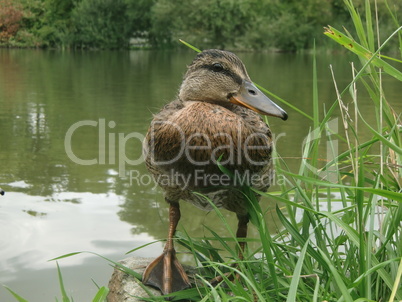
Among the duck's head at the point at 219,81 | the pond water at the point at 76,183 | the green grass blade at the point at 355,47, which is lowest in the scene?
the pond water at the point at 76,183

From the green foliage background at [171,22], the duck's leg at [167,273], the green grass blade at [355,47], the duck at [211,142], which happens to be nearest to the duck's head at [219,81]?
the duck at [211,142]

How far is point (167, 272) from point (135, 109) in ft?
21.8

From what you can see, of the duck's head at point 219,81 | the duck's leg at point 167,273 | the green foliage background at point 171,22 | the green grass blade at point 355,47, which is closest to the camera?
the green grass blade at point 355,47

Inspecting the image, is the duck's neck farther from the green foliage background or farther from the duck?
the green foliage background

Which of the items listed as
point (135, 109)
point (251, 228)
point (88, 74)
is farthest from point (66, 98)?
point (251, 228)

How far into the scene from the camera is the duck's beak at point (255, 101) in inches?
86.8

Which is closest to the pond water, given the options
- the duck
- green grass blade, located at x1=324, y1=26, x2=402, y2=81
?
the duck

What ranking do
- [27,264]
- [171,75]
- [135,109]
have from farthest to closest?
[171,75] → [135,109] → [27,264]

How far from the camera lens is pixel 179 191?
2.46 meters

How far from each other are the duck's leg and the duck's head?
0.57 metres

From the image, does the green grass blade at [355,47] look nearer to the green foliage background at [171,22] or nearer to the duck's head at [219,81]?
the duck's head at [219,81]

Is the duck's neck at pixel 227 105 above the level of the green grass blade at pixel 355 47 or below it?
below

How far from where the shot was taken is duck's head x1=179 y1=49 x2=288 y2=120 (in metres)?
2.37

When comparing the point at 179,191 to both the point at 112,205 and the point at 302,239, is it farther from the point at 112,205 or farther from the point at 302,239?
the point at 112,205
